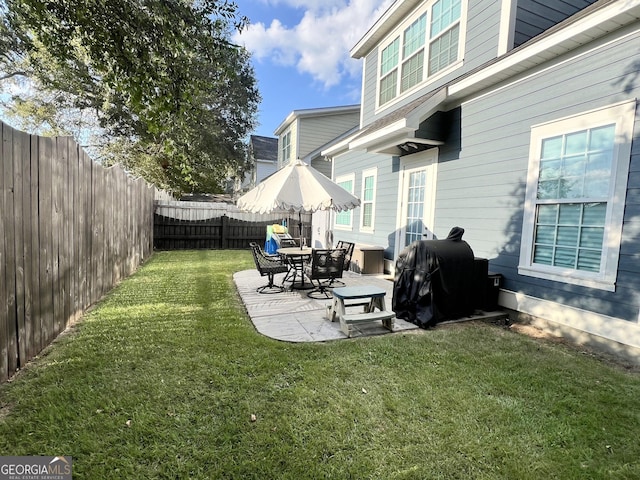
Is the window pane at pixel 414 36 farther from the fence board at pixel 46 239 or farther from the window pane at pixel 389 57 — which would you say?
the fence board at pixel 46 239

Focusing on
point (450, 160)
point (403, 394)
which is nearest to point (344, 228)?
point (450, 160)

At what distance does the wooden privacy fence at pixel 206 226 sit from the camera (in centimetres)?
1247

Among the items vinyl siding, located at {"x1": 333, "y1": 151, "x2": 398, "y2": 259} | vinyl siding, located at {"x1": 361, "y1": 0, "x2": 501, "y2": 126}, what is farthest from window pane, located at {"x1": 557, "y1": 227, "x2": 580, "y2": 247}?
vinyl siding, located at {"x1": 333, "y1": 151, "x2": 398, "y2": 259}

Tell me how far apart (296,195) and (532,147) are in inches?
141

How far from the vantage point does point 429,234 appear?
6.41m

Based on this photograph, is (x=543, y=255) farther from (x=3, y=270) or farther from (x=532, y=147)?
(x=3, y=270)

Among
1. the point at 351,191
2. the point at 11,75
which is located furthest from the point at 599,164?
the point at 11,75

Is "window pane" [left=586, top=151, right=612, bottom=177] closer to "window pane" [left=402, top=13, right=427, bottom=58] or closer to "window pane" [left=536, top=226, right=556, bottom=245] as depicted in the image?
"window pane" [left=536, top=226, right=556, bottom=245]

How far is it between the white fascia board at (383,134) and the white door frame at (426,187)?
34.2 inches

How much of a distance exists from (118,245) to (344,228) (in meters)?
6.33

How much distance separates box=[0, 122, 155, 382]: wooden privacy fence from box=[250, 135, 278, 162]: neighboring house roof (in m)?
18.1

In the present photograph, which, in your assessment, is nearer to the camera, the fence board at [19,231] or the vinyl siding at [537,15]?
the fence board at [19,231]

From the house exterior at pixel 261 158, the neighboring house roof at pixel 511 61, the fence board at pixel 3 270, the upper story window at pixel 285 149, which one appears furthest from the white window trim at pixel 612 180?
the house exterior at pixel 261 158

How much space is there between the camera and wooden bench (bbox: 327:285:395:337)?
4082mm
